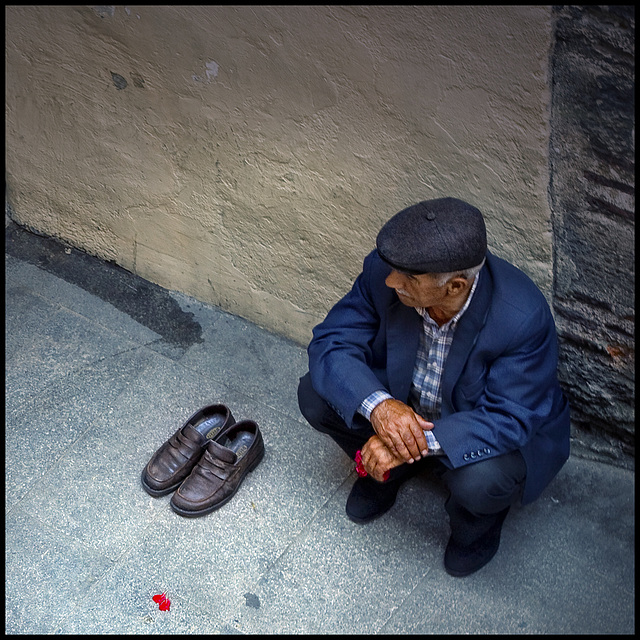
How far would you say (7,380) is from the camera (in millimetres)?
3244

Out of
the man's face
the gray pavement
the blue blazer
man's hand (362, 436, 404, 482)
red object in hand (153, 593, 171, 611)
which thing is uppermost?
the man's face

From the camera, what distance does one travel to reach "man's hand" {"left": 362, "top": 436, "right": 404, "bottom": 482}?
239 cm

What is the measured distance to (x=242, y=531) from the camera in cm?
275

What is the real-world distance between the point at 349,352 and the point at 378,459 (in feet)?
1.17

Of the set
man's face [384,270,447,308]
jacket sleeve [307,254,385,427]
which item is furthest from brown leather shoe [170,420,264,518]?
man's face [384,270,447,308]

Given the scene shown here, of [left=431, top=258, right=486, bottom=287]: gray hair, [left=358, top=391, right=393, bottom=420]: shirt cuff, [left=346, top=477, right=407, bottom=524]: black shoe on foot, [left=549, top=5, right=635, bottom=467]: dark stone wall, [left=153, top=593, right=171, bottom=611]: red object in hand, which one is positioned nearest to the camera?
[left=549, top=5, right=635, bottom=467]: dark stone wall

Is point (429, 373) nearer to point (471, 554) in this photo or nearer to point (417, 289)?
point (417, 289)

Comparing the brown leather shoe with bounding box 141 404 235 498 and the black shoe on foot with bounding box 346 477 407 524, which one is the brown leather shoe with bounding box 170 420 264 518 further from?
the black shoe on foot with bounding box 346 477 407 524

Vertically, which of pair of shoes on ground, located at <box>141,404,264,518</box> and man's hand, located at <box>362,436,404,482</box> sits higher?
man's hand, located at <box>362,436,404,482</box>

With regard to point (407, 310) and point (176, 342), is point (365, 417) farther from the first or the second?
point (176, 342)

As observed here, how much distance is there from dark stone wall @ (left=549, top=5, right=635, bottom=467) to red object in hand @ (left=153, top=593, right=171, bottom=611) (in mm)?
1530

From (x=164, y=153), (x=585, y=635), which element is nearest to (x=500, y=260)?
(x=585, y=635)

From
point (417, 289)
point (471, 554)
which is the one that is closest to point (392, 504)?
point (471, 554)

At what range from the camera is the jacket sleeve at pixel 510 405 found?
7.59 ft
